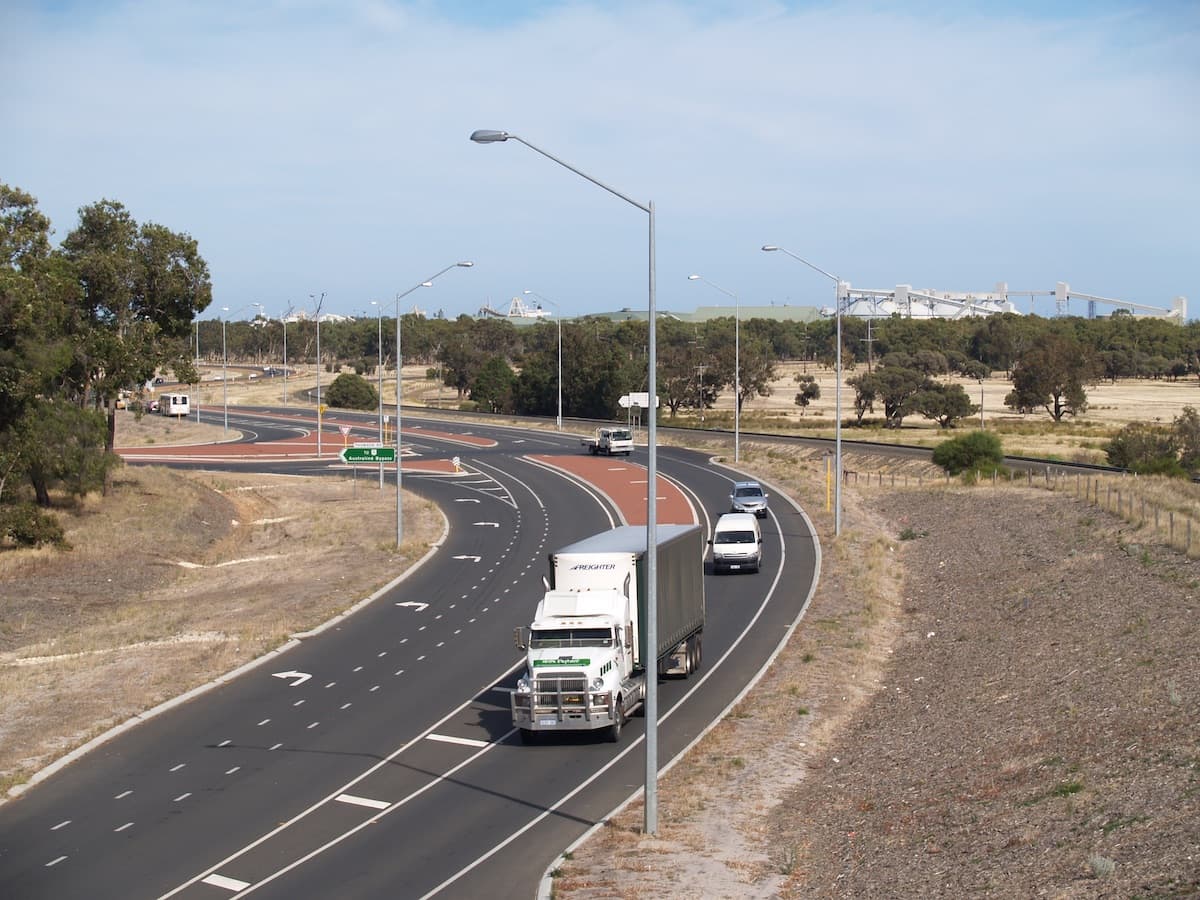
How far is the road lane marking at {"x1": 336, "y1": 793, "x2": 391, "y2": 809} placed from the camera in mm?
19750

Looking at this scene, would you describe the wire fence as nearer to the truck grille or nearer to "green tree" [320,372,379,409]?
the truck grille

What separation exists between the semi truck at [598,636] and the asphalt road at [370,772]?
68 centimetres

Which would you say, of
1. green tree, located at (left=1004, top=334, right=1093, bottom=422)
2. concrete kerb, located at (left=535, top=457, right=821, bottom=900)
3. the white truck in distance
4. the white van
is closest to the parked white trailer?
the white truck in distance

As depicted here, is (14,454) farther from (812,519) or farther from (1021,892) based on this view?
(1021,892)

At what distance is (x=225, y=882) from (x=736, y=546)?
1095 inches

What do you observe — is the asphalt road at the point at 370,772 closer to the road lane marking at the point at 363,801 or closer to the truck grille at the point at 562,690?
the road lane marking at the point at 363,801

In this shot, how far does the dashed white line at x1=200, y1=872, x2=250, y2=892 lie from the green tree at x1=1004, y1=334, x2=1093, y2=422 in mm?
109129

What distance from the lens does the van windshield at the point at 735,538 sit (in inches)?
1688

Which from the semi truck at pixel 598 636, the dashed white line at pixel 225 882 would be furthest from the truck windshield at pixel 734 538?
the dashed white line at pixel 225 882

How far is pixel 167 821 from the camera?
62.4 feet

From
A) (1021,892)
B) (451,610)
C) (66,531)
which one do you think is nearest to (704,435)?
(66,531)

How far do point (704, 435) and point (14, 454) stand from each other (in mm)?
54355

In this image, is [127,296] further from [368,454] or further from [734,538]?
[734,538]

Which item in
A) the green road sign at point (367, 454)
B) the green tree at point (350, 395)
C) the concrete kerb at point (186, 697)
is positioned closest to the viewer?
the concrete kerb at point (186, 697)
